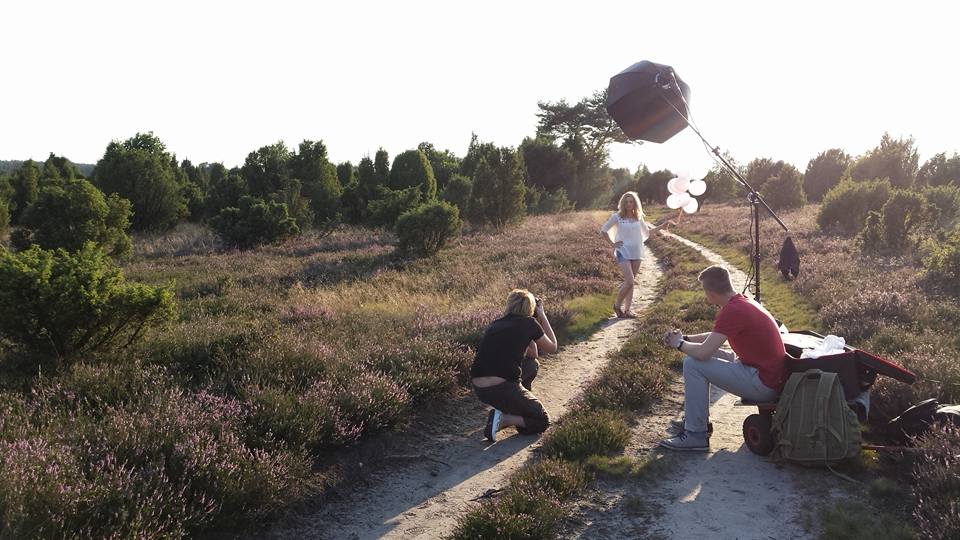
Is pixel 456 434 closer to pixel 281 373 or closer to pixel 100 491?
pixel 281 373

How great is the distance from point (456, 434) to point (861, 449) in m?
3.44

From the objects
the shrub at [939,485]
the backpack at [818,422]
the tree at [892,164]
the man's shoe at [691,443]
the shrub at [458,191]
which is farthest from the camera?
the tree at [892,164]

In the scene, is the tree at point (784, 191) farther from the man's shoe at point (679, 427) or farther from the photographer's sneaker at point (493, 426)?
the photographer's sneaker at point (493, 426)

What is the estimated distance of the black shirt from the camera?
5.28m

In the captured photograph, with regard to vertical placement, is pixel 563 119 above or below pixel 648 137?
above

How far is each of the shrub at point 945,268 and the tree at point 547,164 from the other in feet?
128

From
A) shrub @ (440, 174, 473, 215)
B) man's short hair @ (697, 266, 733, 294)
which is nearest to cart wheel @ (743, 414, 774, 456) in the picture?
man's short hair @ (697, 266, 733, 294)

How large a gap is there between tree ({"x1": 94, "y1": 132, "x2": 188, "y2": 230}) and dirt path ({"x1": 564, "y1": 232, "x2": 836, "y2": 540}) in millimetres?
24601

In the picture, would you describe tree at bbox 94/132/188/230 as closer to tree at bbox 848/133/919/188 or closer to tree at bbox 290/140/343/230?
tree at bbox 290/140/343/230

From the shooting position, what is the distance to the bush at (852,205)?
19.6 meters

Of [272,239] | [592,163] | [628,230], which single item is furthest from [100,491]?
[592,163]

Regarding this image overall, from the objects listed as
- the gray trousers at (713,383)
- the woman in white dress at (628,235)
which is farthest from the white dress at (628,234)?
the gray trousers at (713,383)

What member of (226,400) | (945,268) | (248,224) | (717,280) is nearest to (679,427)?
(717,280)

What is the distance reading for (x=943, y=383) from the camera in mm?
4883
